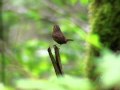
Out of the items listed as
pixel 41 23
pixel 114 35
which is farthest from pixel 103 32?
pixel 41 23

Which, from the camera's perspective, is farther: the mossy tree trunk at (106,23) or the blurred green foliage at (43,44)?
the blurred green foliage at (43,44)

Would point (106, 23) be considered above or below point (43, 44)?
below

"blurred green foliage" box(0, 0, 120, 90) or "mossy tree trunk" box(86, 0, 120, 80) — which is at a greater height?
"blurred green foliage" box(0, 0, 120, 90)

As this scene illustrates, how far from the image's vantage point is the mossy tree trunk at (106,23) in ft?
5.22

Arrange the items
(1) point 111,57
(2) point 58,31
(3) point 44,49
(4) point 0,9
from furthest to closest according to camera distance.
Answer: (4) point 0,9 → (3) point 44,49 → (2) point 58,31 → (1) point 111,57

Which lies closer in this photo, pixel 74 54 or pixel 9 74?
pixel 74 54

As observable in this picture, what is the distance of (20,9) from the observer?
13.1 feet

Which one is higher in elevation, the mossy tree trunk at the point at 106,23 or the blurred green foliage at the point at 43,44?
the blurred green foliage at the point at 43,44

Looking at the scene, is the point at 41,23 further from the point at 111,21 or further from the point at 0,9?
the point at 111,21

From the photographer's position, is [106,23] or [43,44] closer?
[106,23]

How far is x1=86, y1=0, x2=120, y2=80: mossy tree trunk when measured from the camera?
1590 millimetres

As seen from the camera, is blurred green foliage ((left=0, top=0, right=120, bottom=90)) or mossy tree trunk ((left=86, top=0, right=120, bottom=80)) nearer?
mossy tree trunk ((left=86, top=0, right=120, bottom=80))

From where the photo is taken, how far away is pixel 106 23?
162cm

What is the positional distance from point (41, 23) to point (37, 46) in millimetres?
757
